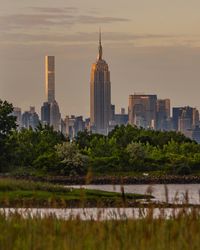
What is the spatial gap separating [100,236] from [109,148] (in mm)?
75092

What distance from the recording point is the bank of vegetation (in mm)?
80188

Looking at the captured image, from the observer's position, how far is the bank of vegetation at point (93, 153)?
80188mm

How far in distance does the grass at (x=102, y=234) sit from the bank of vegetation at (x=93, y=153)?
6233 cm

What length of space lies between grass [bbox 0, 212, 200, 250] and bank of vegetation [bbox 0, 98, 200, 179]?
6233 cm

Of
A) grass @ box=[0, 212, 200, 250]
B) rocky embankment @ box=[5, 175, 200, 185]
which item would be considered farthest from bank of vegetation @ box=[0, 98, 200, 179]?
grass @ box=[0, 212, 200, 250]

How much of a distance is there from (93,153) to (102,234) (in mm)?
73516

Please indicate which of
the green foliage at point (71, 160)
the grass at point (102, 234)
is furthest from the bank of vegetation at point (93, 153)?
the grass at point (102, 234)

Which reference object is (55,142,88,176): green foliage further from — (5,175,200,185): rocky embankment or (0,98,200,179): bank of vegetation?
(5,175,200,185): rocky embankment

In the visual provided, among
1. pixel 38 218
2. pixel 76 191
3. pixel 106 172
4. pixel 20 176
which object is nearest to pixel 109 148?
pixel 106 172

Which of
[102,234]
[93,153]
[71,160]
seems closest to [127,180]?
[71,160]

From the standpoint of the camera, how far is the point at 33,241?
13.9 m

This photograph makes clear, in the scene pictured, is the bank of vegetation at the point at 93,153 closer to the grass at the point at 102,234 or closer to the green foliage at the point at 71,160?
the green foliage at the point at 71,160

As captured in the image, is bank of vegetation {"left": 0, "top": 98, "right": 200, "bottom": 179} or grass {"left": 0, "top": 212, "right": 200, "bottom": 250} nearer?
grass {"left": 0, "top": 212, "right": 200, "bottom": 250}

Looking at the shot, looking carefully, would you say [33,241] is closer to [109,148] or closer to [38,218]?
[38,218]
